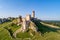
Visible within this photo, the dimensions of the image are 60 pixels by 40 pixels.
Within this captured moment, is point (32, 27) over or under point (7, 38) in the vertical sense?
over

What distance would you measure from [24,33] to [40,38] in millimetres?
9857

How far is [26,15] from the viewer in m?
80.4

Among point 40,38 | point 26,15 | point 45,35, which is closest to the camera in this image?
point 40,38

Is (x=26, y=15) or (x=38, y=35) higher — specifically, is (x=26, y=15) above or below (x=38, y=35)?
above

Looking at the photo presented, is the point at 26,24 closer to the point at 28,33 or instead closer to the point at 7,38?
the point at 28,33

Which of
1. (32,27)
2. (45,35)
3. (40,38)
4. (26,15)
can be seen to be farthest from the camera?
(26,15)

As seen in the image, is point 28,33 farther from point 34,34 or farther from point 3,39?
point 3,39

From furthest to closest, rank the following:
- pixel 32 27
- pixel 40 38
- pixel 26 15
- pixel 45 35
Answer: pixel 26 15 → pixel 32 27 → pixel 45 35 → pixel 40 38

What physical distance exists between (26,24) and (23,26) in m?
1.99

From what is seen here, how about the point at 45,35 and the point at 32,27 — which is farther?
the point at 32,27

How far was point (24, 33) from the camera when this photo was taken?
68125mm

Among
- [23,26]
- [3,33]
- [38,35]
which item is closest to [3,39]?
[3,33]

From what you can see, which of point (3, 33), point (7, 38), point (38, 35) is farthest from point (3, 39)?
point (38, 35)

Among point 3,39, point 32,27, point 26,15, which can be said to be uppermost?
point 26,15
